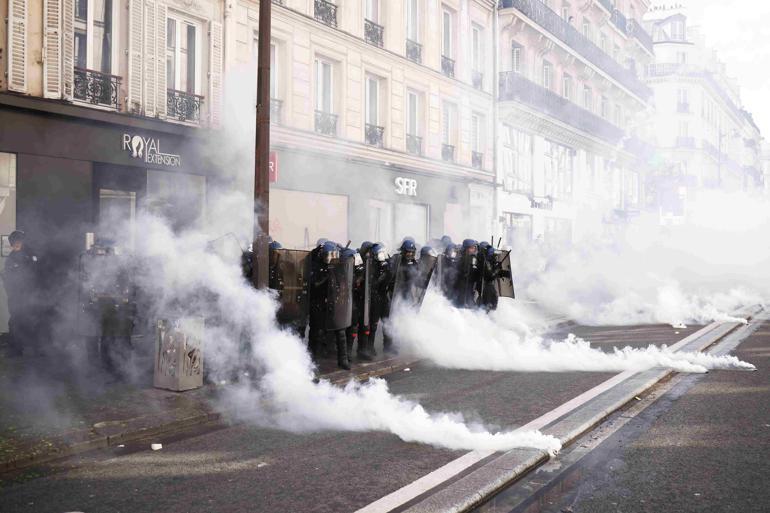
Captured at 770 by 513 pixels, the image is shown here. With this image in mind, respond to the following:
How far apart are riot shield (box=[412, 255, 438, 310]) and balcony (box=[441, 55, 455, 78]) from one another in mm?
10794

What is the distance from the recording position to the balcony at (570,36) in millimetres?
21759

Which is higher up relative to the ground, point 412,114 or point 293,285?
point 412,114

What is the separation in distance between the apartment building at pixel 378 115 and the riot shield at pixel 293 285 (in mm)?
3298

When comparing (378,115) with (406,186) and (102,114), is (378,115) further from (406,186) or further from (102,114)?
(102,114)

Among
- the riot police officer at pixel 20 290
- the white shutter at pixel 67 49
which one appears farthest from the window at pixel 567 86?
the riot police officer at pixel 20 290

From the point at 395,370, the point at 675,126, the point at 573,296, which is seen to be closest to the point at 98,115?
the point at 395,370

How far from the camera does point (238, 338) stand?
6.94m

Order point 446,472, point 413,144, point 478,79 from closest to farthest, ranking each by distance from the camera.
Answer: point 446,472
point 413,144
point 478,79

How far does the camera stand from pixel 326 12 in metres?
14.7

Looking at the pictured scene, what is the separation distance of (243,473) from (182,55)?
933 cm

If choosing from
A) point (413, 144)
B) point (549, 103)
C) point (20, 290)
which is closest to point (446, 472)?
point (20, 290)

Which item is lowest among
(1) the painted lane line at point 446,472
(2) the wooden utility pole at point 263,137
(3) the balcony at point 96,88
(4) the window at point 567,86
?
(1) the painted lane line at point 446,472

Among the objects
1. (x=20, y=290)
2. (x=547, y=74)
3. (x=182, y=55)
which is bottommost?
(x=20, y=290)

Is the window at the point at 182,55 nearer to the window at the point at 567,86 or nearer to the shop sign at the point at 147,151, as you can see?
the shop sign at the point at 147,151
